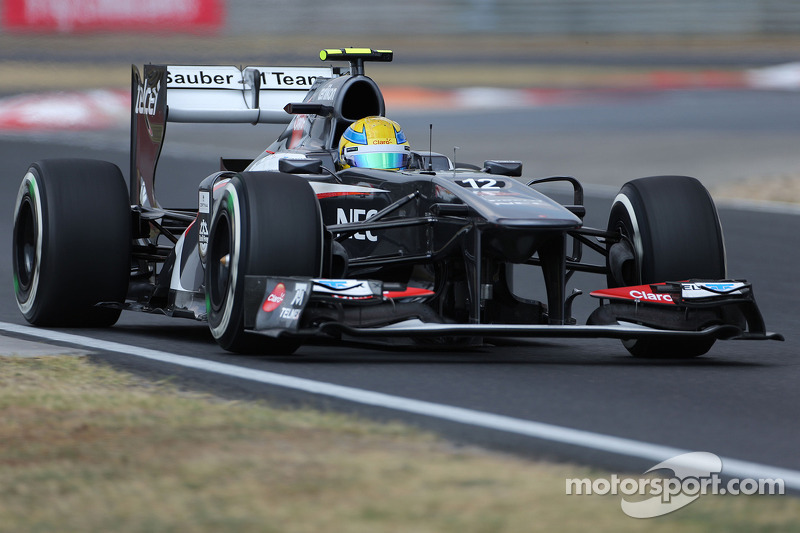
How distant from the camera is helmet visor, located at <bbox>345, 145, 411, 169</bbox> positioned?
8938 mm

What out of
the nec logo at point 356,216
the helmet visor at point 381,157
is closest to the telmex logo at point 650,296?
the nec logo at point 356,216

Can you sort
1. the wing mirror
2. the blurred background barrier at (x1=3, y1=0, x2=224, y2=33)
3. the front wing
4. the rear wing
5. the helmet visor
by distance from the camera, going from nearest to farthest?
the front wing
the wing mirror
the helmet visor
the rear wing
the blurred background barrier at (x1=3, y1=0, x2=224, y2=33)

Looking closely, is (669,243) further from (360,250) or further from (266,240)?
(266,240)

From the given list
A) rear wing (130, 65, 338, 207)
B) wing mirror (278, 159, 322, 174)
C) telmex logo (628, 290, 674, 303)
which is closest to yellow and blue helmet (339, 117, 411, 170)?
wing mirror (278, 159, 322, 174)

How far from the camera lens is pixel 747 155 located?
72.3ft

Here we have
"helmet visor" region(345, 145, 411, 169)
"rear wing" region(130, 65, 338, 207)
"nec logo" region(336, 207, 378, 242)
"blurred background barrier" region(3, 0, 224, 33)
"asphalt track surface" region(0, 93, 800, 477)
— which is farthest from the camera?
"blurred background barrier" region(3, 0, 224, 33)

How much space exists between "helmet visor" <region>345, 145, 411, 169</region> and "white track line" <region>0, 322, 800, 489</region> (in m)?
1.92

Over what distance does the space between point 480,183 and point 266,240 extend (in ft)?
4.25

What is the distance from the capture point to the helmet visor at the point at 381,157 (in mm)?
8938

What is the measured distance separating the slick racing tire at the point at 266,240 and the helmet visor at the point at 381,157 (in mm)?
1319

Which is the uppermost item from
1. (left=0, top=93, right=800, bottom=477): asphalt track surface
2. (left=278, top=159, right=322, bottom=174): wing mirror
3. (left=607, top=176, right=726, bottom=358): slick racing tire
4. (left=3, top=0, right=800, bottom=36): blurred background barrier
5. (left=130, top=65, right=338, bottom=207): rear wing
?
(left=3, top=0, right=800, bottom=36): blurred background barrier

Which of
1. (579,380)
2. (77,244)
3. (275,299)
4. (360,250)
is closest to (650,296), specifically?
(579,380)

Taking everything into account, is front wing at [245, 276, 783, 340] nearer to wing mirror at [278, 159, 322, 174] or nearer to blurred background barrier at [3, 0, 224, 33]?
wing mirror at [278, 159, 322, 174]

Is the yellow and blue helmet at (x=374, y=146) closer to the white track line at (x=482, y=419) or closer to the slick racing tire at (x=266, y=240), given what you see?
the slick racing tire at (x=266, y=240)
